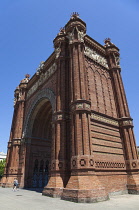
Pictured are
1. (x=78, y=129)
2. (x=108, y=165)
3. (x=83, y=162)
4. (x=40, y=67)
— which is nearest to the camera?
(x=83, y=162)

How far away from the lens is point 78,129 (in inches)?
444

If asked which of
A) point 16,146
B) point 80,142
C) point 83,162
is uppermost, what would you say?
point 16,146

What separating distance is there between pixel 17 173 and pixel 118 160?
46.0 ft

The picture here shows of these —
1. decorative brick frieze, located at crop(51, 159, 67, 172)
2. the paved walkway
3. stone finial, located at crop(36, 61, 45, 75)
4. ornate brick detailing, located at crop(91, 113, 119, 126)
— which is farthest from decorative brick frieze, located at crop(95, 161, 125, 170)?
stone finial, located at crop(36, 61, 45, 75)

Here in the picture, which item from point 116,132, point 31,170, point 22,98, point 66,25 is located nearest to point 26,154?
point 31,170

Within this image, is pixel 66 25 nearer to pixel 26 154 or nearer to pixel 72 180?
pixel 72 180

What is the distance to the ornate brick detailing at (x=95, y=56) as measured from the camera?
1730cm

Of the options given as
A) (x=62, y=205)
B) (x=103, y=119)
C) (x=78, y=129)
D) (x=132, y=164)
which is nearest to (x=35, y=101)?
(x=103, y=119)

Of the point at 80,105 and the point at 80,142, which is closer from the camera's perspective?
the point at 80,142

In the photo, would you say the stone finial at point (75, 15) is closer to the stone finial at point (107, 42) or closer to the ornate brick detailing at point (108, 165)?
the stone finial at point (107, 42)

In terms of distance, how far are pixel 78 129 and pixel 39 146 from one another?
13189 mm

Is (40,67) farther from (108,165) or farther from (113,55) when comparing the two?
(108,165)

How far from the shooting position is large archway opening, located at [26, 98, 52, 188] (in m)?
20.8

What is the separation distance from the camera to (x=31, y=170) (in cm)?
2070
